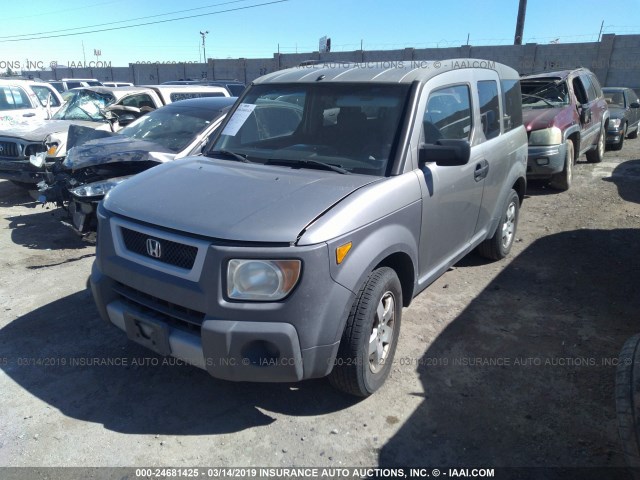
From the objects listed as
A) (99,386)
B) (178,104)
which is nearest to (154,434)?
(99,386)

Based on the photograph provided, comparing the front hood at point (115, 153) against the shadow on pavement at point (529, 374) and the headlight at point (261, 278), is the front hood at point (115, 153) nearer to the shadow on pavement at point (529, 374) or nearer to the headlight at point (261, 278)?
the headlight at point (261, 278)

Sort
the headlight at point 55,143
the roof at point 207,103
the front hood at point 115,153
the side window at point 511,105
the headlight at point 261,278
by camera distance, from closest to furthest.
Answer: the headlight at point 261,278, the side window at point 511,105, the front hood at point 115,153, the roof at point 207,103, the headlight at point 55,143

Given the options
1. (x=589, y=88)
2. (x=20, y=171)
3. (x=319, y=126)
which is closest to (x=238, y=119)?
(x=319, y=126)

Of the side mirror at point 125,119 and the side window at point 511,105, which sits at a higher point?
the side window at point 511,105

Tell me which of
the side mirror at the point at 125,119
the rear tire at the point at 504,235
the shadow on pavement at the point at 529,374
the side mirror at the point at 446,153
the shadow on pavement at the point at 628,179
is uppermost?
the side mirror at the point at 446,153

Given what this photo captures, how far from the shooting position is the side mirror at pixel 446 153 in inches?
123

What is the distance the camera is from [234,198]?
9.27 ft

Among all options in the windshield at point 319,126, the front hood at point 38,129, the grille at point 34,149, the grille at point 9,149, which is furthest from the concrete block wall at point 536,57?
the windshield at point 319,126

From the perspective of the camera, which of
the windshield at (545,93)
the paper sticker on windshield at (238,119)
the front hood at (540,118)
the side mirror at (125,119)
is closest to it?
the paper sticker on windshield at (238,119)

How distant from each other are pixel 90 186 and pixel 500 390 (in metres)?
4.39

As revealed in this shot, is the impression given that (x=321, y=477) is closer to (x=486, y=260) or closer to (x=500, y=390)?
(x=500, y=390)

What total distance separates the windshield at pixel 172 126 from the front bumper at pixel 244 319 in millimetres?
3384

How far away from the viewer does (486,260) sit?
5477 mm

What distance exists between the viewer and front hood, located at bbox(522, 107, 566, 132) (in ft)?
26.2
